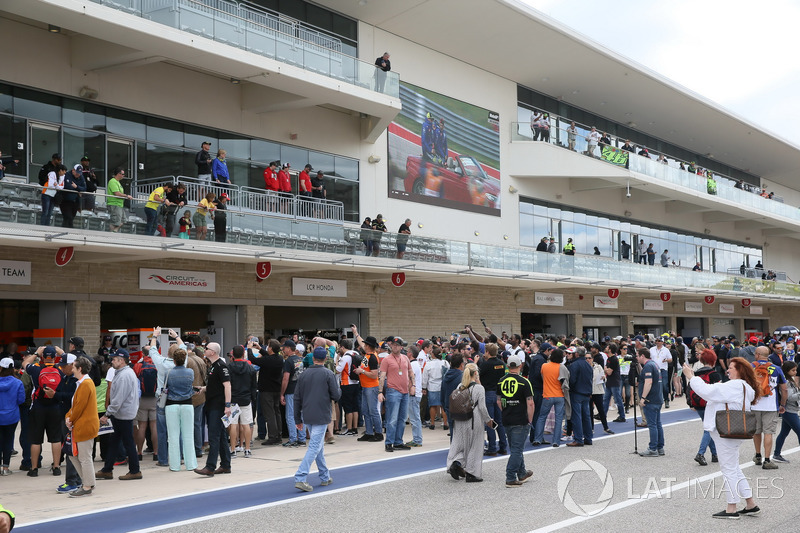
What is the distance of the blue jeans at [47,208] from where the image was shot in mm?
16094

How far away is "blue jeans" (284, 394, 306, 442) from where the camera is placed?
14383 millimetres

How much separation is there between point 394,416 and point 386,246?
1080 centimetres

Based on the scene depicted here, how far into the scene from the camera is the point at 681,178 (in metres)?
40.2

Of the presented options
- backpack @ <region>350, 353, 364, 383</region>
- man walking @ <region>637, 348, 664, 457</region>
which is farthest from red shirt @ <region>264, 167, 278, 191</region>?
man walking @ <region>637, 348, 664, 457</region>

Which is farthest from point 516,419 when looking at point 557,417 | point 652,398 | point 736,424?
point 652,398

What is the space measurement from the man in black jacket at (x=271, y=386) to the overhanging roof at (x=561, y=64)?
16.1 meters

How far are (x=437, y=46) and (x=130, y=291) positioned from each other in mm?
16534

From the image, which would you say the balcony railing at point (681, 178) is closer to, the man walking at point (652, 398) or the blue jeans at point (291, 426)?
the man walking at point (652, 398)

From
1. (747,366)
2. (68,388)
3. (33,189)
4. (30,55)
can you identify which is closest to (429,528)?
(747,366)

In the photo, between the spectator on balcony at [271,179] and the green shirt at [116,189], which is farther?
the spectator on balcony at [271,179]

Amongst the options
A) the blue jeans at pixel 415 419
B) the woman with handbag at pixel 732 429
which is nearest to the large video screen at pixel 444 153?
the blue jeans at pixel 415 419

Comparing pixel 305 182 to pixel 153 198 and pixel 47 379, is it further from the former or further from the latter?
pixel 47 379

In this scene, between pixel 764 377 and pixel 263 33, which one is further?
pixel 263 33

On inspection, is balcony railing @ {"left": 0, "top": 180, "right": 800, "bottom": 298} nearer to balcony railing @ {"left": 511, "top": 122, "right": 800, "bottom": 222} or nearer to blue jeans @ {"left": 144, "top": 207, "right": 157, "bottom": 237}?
blue jeans @ {"left": 144, "top": 207, "right": 157, "bottom": 237}
